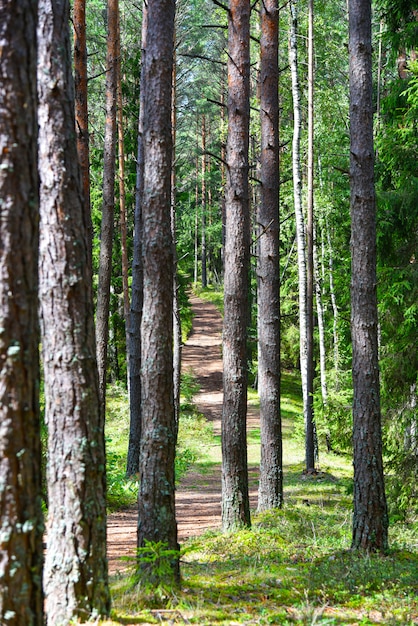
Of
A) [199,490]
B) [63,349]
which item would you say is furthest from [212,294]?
[63,349]

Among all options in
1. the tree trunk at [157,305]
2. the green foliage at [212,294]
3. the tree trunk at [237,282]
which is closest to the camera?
the tree trunk at [157,305]

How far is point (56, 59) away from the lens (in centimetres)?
431

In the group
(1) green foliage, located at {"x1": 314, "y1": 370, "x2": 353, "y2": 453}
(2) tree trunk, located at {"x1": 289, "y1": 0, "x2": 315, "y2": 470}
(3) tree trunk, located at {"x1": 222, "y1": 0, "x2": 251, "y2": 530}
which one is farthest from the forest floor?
(1) green foliage, located at {"x1": 314, "y1": 370, "x2": 353, "y2": 453}

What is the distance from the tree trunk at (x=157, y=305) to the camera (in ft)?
18.4

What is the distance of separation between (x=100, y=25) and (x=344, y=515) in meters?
19.4

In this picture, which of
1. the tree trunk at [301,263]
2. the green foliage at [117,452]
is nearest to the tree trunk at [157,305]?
the green foliage at [117,452]

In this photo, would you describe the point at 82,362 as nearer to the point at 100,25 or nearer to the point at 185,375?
the point at 100,25

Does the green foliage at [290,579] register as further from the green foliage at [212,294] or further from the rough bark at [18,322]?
the green foliage at [212,294]

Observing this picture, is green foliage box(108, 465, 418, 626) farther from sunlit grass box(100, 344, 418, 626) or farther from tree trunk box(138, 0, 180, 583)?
tree trunk box(138, 0, 180, 583)

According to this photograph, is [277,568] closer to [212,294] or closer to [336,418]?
[336,418]

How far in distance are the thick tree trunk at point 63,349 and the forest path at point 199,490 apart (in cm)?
160

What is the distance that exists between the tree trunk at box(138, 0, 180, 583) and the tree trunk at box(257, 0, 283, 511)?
463cm

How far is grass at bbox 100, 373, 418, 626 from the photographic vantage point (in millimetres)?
4973

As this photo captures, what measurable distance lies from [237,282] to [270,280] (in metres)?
1.69
